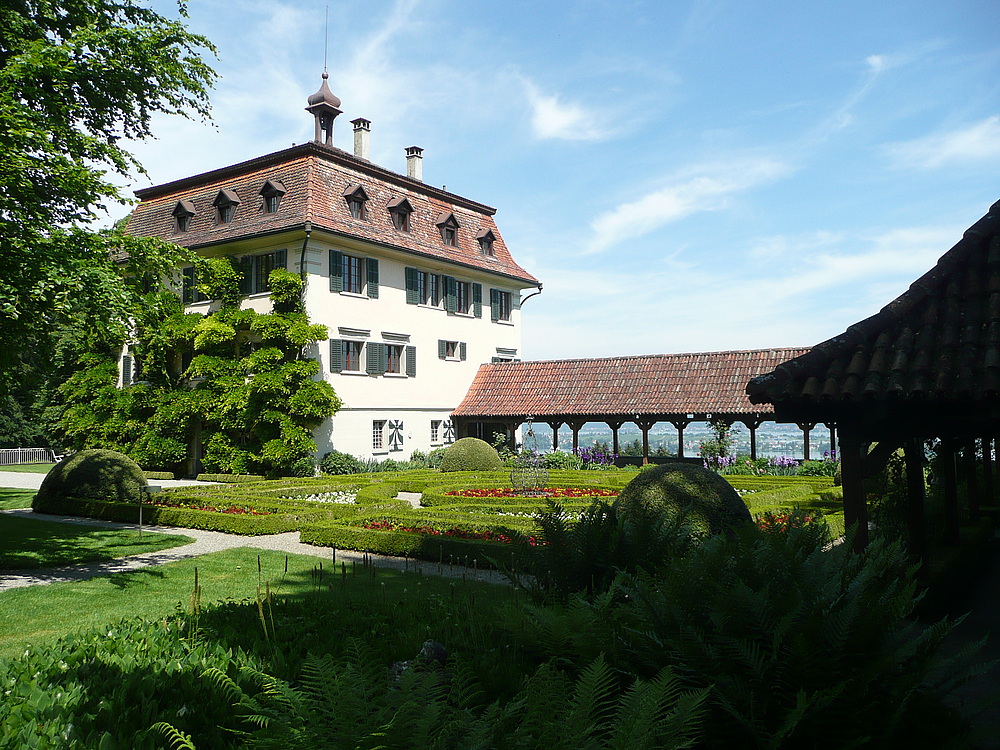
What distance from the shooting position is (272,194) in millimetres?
28062

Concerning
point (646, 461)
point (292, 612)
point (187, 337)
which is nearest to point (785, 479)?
point (646, 461)

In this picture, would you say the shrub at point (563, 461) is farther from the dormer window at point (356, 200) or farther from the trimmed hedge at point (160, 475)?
the trimmed hedge at point (160, 475)

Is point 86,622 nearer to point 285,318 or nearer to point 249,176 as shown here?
point 285,318

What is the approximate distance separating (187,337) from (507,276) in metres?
14.1

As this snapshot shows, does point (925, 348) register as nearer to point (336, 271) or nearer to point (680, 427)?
point (680, 427)

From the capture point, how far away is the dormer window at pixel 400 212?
100 feet

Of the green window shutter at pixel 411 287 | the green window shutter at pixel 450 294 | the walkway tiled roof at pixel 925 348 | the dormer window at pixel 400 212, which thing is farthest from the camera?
the green window shutter at pixel 450 294

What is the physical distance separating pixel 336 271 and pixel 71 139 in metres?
17.5

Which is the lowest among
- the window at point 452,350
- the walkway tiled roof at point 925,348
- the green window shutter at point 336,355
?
the walkway tiled roof at point 925,348

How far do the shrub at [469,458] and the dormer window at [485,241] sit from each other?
11.9m

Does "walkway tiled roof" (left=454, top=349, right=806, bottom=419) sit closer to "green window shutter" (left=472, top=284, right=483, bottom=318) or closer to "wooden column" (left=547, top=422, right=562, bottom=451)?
"wooden column" (left=547, top=422, right=562, bottom=451)

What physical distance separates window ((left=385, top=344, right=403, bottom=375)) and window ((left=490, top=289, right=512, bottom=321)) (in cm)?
644

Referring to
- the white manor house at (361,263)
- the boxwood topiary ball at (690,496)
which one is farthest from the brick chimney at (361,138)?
the boxwood topiary ball at (690,496)

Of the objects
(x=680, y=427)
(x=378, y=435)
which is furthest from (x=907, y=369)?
(x=378, y=435)
